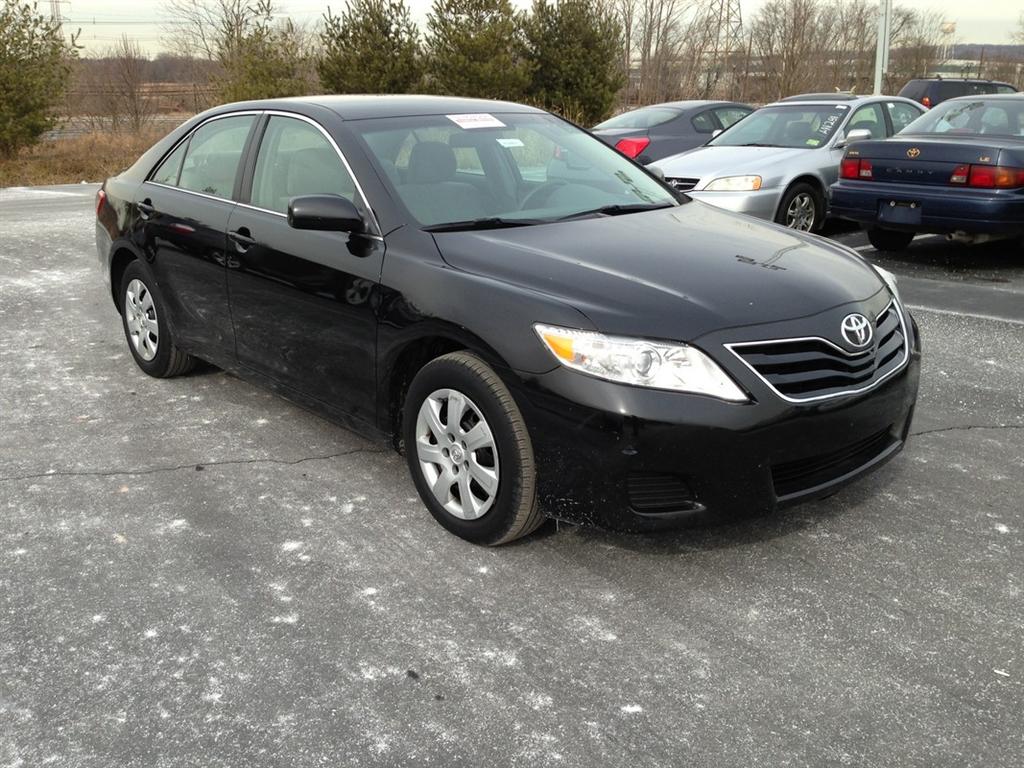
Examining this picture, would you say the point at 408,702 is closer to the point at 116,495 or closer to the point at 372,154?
the point at 116,495

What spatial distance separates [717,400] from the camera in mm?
3121

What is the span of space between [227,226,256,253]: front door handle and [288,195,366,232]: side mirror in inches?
26.7

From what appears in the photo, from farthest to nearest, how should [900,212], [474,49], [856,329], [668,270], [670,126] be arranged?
1. [474,49]
2. [670,126]
3. [900,212]
4. [668,270]
5. [856,329]

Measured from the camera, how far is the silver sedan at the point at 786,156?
9.17 m

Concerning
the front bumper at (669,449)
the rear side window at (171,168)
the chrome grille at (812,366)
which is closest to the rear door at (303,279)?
the rear side window at (171,168)

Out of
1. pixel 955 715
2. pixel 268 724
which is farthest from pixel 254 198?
pixel 955 715

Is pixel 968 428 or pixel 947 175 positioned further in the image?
pixel 947 175

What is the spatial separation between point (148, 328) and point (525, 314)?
3.04 m

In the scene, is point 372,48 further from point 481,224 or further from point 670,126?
point 481,224

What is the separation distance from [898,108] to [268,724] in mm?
10364

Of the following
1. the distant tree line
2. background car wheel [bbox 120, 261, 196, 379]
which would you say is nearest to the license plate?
background car wheel [bbox 120, 261, 196, 379]

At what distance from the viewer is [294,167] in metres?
4.46

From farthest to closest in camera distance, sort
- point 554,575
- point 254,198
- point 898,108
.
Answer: point 898,108
point 254,198
point 554,575

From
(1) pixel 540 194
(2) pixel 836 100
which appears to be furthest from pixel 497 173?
(2) pixel 836 100
